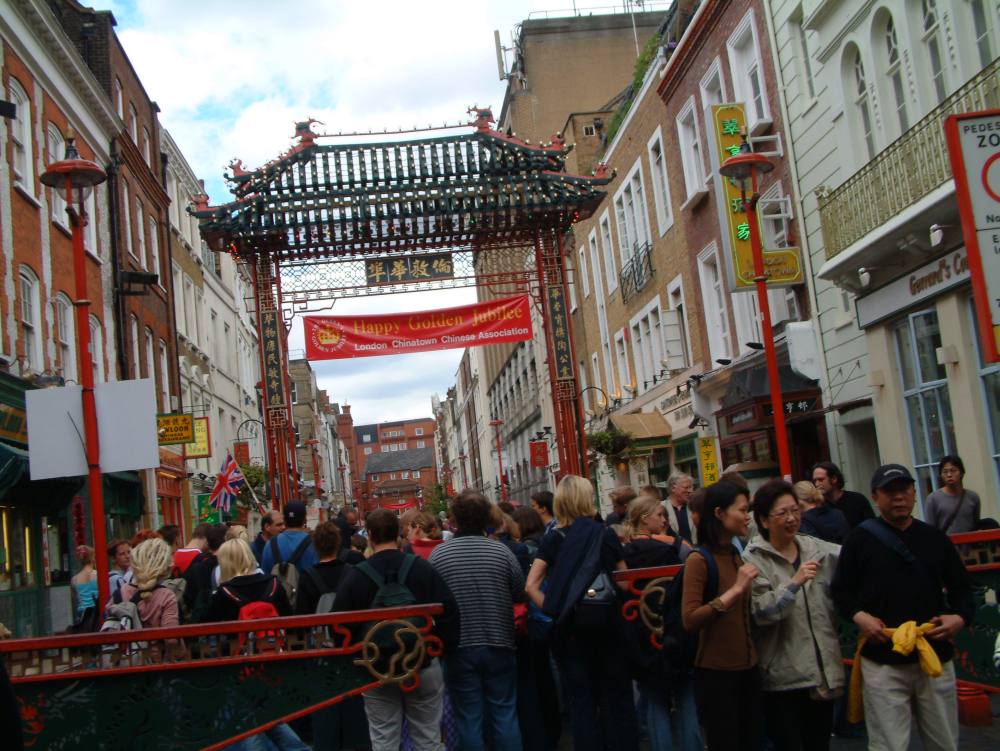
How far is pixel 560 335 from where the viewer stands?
19.2 m

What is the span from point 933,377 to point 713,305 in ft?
28.7

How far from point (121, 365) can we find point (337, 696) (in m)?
19.0

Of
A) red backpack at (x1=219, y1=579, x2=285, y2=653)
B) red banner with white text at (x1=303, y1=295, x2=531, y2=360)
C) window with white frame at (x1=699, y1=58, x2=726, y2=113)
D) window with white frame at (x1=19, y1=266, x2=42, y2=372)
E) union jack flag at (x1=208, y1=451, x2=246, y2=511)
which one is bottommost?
red backpack at (x1=219, y1=579, x2=285, y2=653)

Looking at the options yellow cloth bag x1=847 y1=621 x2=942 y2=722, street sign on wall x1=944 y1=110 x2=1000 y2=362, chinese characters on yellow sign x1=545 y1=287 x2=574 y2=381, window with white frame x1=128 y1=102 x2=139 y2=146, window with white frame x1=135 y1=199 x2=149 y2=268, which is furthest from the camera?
window with white frame x1=128 y1=102 x2=139 y2=146

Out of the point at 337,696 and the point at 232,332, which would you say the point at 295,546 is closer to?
the point at 337,696

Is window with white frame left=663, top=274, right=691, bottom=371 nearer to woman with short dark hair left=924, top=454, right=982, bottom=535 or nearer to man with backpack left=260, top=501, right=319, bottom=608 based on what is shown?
woman with short dark hair left=924, top=454, right=982, bottom=535

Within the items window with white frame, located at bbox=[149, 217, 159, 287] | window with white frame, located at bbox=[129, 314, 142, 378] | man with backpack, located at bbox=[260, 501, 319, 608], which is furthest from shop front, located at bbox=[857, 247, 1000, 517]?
window with white frame, located at bbox=[149, 217, 159, 287]

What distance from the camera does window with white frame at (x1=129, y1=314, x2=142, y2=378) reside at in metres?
25.2

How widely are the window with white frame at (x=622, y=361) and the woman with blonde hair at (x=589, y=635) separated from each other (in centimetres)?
2304

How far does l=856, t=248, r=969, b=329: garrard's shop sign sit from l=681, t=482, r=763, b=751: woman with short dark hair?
764 centimetres

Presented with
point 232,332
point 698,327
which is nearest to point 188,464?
point 232,332

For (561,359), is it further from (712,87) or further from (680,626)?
(680,626)

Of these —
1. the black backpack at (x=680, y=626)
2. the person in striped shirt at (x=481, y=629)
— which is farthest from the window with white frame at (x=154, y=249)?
the black backpack at (x=680, y=626)

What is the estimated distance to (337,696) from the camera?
6.46 meters
